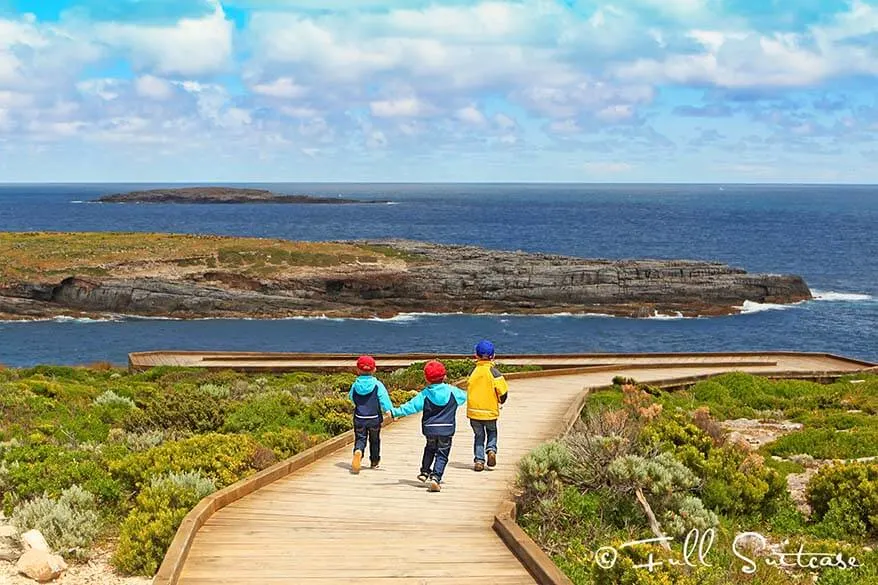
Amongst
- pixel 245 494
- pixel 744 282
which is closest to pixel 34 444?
pixel 245 494

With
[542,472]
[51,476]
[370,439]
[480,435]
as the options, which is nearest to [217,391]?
[51,476]

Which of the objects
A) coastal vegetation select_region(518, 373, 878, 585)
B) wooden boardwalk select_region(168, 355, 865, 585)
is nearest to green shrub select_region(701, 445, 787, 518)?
coastal vegetation select_region(518, 373, 878, 585)

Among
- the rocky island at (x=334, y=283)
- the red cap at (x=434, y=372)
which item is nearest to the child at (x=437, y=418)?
the red cap at (x=434, y=372)

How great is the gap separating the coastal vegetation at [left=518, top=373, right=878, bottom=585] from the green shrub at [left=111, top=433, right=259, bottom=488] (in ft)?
12.2

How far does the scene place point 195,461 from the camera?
35.1ft

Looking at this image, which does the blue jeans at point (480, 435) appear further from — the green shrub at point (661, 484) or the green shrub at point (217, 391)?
the green shrub at point (217, 391)

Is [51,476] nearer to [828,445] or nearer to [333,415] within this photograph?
[333,415]

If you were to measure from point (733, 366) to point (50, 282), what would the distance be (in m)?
52.1

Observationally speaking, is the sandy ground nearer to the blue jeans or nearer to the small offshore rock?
the small offshore rock

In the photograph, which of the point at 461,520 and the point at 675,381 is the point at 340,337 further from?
the point at 461,520

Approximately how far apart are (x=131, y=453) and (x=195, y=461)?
7.11 ft

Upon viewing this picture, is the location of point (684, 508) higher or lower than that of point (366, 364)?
lower

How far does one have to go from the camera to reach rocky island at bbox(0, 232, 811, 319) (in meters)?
62.0

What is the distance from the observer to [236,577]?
7.38 meters
